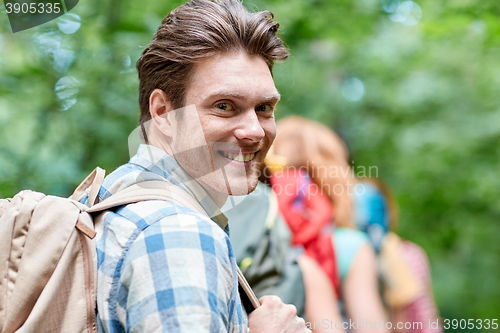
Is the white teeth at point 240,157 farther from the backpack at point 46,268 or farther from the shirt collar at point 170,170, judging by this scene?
the backpack at point 46,268

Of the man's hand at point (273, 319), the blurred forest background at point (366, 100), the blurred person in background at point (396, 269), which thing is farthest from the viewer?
the blurred person in background at point (396, 269)

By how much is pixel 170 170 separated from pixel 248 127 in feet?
0.84

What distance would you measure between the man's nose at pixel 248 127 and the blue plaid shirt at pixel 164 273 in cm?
35

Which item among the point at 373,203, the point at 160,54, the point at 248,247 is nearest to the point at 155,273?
the point at 160,54

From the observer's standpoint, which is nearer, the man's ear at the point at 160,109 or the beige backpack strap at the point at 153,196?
the beige backpack strap at the point at 153,196

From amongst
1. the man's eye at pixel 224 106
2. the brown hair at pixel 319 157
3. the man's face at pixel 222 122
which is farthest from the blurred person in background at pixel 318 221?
the man's eye at pixel 224 106

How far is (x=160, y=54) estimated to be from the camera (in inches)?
53.7

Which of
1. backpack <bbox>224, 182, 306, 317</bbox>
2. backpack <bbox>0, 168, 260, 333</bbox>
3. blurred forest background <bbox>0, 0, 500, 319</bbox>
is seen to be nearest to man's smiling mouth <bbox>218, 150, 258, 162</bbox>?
backpack <bbox>0, 168, 260, 333</bbox>

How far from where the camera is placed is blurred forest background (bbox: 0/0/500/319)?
316cm

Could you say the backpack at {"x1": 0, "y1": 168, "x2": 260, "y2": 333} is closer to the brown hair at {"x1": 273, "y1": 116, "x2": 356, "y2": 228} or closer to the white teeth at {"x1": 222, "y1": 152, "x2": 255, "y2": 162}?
the white teeth at {"x1": 222, "y1": 152, "x2": 255, "y2": 162}

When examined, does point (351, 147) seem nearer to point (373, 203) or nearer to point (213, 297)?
point (373, 203)

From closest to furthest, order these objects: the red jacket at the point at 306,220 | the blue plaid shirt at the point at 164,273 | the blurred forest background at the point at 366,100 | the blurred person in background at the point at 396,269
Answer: the blue plaid shirt at the point at 164,273 < the red jacket at the point at 306,220 < the blurred forest background at the point at 366,100 < the blurred person in background at the point at 396,269

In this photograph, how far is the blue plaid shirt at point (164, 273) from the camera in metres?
0.84

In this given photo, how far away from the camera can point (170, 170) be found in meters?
1.24
